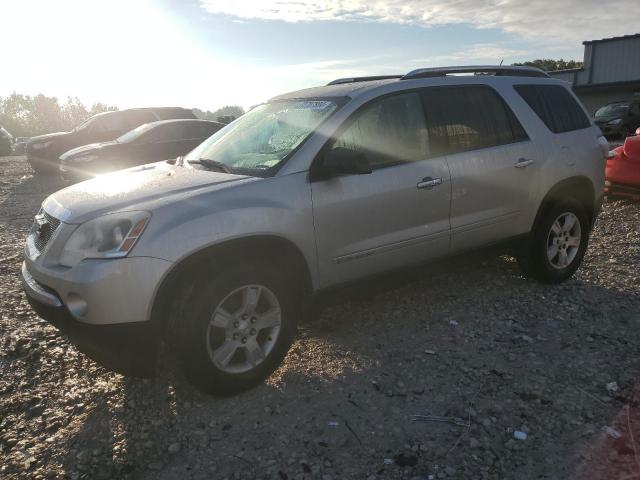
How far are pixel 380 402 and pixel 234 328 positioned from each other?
3.21ft

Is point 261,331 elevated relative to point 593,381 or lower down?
elevated

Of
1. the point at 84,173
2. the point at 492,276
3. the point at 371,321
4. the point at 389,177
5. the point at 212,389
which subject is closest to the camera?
the point at 212,389

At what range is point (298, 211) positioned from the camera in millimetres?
3133

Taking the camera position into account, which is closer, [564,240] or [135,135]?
[564,240]

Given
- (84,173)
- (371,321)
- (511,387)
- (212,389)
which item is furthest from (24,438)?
(84,173)

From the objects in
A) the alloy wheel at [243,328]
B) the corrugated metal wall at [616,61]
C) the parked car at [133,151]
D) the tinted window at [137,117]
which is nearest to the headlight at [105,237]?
the alloy wheel at [243,328]

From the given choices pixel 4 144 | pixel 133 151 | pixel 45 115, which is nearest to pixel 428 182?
pixel 133 151

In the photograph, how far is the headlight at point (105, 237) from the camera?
268cm

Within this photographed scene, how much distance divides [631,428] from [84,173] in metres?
10.1

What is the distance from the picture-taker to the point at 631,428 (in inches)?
106

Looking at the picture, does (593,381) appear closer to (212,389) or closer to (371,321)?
(371,321)

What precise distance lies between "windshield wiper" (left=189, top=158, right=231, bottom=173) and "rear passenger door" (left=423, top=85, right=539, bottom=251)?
1524mm

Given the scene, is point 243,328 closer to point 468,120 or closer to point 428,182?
point 428,182

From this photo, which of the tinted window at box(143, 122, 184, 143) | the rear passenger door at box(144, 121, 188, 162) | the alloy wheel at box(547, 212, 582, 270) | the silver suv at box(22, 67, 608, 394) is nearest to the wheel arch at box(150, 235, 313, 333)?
the silver suv at box(22, 67, 608, 394)
